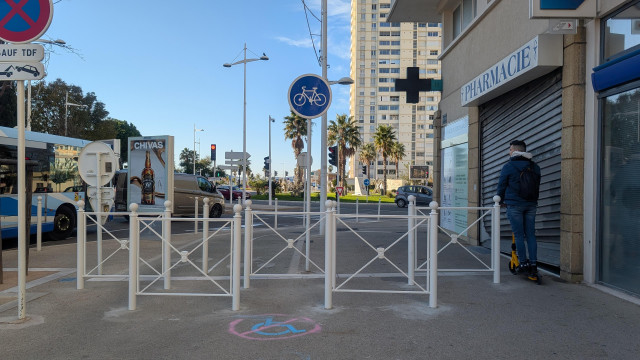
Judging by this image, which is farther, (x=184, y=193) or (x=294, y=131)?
(x=294, y=131)

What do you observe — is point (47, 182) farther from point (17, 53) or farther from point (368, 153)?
point (368, 153)

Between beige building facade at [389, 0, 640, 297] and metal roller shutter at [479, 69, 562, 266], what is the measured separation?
2 cm

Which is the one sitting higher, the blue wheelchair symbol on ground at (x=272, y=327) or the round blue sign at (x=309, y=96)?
the round blue sign at (x=309, y=96)

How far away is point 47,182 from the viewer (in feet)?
41.4

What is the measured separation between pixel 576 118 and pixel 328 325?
4.48 m

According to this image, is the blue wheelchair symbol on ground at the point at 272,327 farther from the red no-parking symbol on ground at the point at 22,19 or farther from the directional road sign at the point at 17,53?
the red no-parking symbol on ground at the point at 22,19

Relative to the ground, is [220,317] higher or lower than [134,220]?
lower

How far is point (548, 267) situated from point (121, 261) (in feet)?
24.3

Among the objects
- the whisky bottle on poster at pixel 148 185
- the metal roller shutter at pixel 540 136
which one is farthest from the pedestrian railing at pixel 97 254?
the metal roller shutter at pixel 540 136

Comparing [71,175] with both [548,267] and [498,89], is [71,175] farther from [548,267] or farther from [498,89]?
[548,267]

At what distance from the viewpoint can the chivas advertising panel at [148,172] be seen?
12.2m

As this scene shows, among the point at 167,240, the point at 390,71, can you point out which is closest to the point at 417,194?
the point at 167,240

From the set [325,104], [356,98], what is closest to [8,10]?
[325,104]

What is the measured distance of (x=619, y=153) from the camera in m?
5.74
